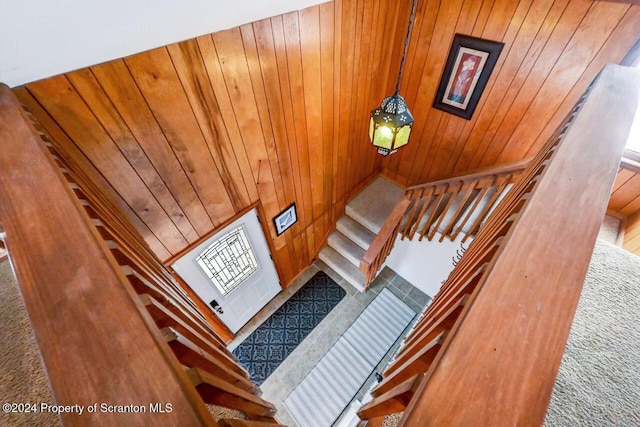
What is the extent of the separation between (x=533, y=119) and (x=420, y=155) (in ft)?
3.66

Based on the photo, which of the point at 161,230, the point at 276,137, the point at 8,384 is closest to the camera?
the point at 8,384

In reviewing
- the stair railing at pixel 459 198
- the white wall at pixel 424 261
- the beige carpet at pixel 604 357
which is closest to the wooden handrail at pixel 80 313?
the beige carpet at pixel 604 357

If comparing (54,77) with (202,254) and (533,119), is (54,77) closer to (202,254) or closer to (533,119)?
(202,254)

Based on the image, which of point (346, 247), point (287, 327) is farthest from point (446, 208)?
point (287, 327)

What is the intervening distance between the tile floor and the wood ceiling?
98 cm

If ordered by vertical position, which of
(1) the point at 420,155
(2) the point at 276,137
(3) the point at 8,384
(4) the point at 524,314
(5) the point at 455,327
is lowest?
(3) the point at 8,384

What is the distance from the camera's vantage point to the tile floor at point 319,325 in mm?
2949

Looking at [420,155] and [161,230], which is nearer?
[161,230]

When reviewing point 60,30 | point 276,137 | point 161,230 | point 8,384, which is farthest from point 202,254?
point 60,30

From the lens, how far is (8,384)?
0.94 m

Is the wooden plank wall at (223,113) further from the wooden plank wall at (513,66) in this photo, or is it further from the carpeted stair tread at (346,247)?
the carpeted stair tread at (346,247)

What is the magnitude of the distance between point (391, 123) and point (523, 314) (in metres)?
1.27

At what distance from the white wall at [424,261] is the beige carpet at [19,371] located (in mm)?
2998

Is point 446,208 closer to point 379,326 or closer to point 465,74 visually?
point 465,74
